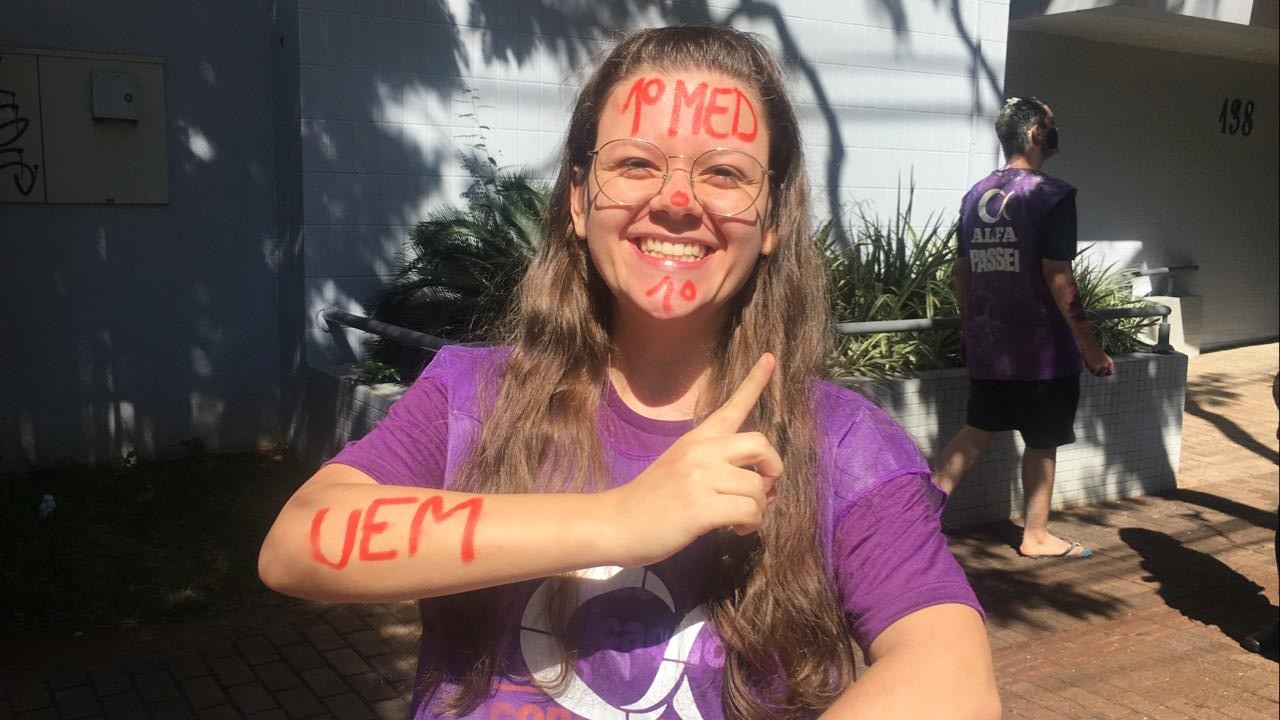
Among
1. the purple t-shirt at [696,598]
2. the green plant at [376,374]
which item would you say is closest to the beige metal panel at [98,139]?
the green plant at [376,374]

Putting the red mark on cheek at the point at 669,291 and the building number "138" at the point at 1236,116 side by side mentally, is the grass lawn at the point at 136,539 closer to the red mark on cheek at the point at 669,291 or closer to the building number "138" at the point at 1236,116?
the red mark on cheek at the point at 669,291

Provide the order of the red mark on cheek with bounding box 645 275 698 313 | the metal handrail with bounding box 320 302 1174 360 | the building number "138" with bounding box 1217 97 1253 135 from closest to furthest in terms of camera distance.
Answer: the red mark on cheek with bounding box 645 275 698 313, the metal handrail with bounding box 320 302 1174 360, the building number "138" with bounding box 1217 97 1253 135

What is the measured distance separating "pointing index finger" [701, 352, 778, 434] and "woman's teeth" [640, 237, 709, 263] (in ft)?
0.68

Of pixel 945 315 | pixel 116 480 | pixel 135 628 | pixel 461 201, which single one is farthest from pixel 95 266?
pixel 945 315

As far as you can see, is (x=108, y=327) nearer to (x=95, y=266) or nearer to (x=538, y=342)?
(x=95, y=266)

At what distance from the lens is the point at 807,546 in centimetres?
149

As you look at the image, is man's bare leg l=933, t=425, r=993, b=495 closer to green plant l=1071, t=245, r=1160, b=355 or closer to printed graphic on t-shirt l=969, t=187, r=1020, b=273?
printed graphic on t-shirt l=969, t=187, r=1020, b=273

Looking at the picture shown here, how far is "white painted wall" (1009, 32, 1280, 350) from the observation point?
10.8 m

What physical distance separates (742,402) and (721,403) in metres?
0.22

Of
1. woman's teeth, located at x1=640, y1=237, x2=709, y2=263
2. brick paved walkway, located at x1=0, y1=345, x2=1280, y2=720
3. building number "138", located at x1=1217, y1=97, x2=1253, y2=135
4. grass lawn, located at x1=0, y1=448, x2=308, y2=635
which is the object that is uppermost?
building number "138", located at x1=1217, y1=97, x2=1253, y2=135

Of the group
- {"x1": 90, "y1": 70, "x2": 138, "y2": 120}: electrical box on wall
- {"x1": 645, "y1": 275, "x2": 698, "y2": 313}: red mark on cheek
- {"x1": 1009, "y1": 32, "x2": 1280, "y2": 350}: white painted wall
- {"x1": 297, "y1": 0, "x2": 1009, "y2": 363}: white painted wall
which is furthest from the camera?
{"x1": 1009, "y1": 32, "x2": 1280, "y2": 350}: white painted wall

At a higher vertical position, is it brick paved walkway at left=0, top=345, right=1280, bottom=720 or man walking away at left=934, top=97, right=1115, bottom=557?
man walking away at left=934, top=97, right=1115, bottom=557

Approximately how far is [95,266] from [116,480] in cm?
124

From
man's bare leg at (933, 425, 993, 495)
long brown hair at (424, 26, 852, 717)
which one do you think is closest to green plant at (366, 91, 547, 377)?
man's bare leg at (933, 425, 993, 495)
